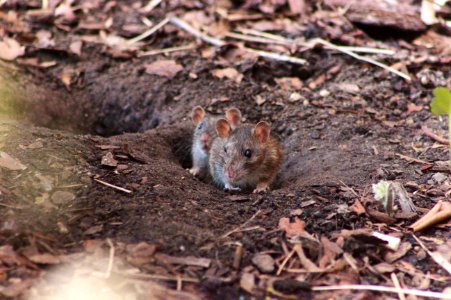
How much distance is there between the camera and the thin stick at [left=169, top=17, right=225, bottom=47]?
8.08 meters

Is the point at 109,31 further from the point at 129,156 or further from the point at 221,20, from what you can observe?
the point at 129,156

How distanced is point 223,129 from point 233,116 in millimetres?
388

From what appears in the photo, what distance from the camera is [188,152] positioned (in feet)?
23.8

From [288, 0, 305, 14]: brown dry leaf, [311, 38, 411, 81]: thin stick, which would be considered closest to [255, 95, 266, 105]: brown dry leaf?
[311, 38, 411, 81]: thin stick

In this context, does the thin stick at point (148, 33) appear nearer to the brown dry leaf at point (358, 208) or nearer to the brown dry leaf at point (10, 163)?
the brown dry leaf at point (10, 163)

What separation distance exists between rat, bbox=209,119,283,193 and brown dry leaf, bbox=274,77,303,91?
1371mm

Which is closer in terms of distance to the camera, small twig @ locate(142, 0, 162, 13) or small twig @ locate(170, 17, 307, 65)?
small twig @ locate(170, 17, 307, 65)

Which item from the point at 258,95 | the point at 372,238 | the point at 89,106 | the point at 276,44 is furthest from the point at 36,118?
the point at 372,238

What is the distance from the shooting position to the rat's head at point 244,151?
19.5 ft

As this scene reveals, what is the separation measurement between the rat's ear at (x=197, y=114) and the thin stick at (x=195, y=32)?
160 cm

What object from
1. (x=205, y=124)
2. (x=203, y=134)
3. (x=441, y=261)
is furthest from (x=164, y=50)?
(x=441, y=261)

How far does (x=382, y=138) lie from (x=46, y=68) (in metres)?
4.59

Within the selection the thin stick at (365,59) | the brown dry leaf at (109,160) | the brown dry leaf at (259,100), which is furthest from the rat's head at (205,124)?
the thin stick at (365,59)

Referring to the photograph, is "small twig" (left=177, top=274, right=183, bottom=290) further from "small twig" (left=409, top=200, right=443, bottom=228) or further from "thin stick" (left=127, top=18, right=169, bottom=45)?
"thin stick" (left=127, top=18, right=169, bottom=45)
